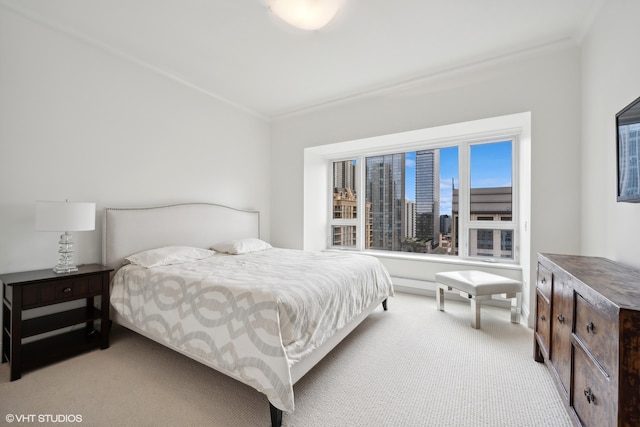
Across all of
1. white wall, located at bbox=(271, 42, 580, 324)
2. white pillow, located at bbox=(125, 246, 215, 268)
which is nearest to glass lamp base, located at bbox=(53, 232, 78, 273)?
white pillow, located at bbox=(125, 246, 215, 268)

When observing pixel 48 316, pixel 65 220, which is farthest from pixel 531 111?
pixel 48 316

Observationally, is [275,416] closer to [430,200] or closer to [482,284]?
[482,284]

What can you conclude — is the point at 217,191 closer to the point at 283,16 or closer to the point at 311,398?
the point at 283,16

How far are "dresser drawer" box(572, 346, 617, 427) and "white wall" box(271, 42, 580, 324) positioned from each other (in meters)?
1.61

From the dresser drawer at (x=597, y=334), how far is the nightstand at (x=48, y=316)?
10.2ft

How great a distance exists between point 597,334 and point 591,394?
0.28 m

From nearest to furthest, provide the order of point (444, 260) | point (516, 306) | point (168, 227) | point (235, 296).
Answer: point (235, 296)
point (516, 306)
point (168, 227)
point (444, 260)

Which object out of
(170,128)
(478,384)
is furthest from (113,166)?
(478,384)

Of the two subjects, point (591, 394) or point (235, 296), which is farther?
point (235, 296)

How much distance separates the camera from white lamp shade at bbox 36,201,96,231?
6.49 ft

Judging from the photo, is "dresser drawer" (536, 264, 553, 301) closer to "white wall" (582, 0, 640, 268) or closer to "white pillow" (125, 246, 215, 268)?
"white wall" (582, 0, 640, 268)

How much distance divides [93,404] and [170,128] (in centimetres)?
269

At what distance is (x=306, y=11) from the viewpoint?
201 centimetres

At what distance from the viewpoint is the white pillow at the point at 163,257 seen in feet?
8.05
